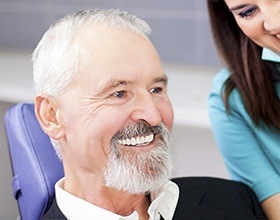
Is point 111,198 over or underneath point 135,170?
underneath

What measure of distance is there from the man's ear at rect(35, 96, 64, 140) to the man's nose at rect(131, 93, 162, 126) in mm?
177

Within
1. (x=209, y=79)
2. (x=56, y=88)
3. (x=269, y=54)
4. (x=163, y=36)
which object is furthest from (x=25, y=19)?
(x=56, y=88)

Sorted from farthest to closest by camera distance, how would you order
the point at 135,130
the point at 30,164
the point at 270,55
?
1. the point at 270,55
2. the point at 30,164
3. the point at 135,130

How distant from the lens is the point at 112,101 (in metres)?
1.37

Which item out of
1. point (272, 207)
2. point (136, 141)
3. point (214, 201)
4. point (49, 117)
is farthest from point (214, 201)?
point (49, 117)

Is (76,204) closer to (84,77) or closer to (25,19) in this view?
(84,77)

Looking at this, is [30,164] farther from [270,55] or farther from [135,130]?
[270,55]

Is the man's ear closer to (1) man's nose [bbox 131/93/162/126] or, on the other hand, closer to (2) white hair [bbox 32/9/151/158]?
(2) white hair [bbox 32/9/151/158]

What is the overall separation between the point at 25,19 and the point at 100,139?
179cm

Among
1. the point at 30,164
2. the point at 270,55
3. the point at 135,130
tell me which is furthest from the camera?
the point at 270,55

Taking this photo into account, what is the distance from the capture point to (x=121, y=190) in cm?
140

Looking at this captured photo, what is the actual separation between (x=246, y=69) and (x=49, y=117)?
0.69 m

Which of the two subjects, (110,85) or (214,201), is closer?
(110,85)

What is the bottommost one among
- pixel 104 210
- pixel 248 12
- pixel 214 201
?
pixel 214 201
